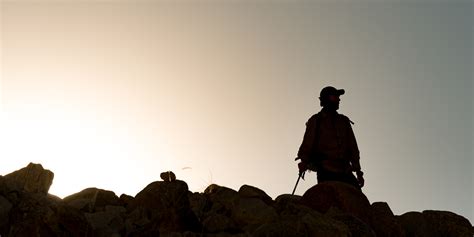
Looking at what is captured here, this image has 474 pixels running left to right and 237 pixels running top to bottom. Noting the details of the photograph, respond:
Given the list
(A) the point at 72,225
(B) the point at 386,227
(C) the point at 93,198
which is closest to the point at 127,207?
(C) the point at 93,198

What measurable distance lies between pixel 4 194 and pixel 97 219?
4.79 ft

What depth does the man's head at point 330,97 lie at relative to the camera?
1156 centimetres

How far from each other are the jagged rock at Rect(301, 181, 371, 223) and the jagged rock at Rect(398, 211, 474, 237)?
94cm

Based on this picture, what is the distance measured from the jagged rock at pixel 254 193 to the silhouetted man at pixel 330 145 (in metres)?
1.72

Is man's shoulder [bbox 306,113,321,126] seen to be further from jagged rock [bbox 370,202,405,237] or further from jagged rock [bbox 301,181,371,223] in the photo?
jagged rock [bbox 370,202,405,237]

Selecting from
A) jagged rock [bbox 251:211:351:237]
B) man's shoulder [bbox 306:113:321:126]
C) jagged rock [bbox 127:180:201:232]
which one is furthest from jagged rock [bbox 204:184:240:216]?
man's shoulder [bbox 306:113:321:126]

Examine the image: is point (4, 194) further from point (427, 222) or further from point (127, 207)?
point (427, 222)

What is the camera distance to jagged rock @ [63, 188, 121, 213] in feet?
27.7

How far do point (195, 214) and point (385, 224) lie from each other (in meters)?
3.12

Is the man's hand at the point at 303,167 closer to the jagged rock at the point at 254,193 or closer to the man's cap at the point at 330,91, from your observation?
the man's cap at the point at 330,91

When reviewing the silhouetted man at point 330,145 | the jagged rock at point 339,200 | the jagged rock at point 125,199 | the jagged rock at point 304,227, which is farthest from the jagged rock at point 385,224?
the jagged rock at point 125,199

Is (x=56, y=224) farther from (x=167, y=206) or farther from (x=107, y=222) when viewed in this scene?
(x=167, y=206)

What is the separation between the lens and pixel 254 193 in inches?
392

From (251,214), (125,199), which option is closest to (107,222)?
(125,199)
